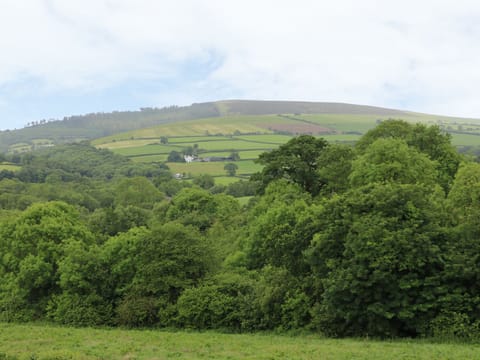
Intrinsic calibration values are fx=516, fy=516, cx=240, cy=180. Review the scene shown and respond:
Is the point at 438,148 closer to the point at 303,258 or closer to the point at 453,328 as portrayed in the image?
the point at 303,258


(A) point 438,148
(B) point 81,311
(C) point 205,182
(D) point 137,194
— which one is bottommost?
(C) point 205,182

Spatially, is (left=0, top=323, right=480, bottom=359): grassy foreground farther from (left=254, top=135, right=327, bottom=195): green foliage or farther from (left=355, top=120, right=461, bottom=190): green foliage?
(left=355, top=120, right=461, bottom=190): green foliage

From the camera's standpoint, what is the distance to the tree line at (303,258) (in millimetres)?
31422

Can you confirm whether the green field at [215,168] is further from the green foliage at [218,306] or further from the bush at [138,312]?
the green foliage at [218,306]

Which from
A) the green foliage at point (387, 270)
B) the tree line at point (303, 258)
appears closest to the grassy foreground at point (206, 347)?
the green foliage at point (387, 270)

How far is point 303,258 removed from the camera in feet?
131

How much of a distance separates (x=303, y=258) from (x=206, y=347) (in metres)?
12.7

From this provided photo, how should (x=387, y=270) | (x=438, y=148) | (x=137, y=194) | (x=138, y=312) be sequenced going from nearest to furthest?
(x=387, y=270) < (x=138, y=312) < (x=438, y=148) < (x=137, y=194)

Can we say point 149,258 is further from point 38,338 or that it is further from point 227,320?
point 38,338

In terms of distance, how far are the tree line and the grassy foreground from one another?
2997 mm

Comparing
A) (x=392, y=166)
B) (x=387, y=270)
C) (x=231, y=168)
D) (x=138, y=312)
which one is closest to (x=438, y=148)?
(x=392, y=166)

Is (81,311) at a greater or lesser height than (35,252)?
lesser

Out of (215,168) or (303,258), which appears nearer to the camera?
(303,258)

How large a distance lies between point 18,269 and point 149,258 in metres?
15.2
